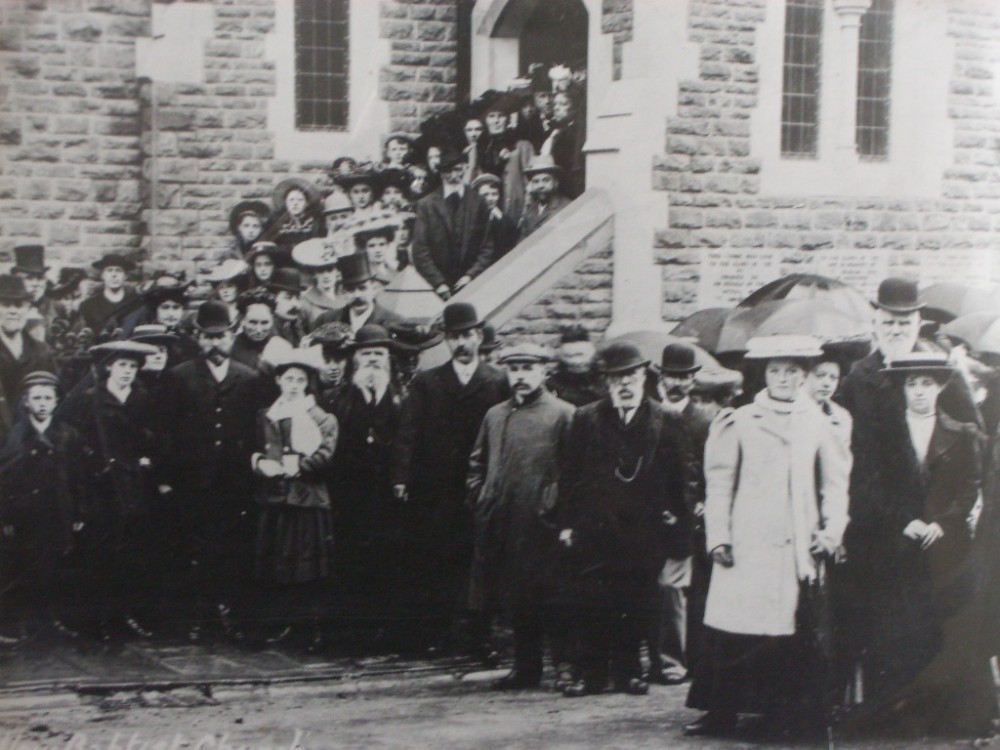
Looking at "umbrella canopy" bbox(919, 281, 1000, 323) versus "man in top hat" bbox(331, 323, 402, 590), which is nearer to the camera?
"man in top hat" bbox(331, 323, 402, 590)

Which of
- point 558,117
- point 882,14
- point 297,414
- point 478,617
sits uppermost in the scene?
point 882,14

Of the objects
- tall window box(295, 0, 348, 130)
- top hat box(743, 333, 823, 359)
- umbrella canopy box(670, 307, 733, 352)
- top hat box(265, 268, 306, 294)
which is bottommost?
top hat box(743, 333, 823, 359)

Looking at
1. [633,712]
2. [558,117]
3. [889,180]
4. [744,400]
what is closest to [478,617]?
[633,712]

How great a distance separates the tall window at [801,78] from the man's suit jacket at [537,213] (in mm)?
1202

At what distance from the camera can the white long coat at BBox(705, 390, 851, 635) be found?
18.9 feet

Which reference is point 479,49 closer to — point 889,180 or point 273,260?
point 273,260

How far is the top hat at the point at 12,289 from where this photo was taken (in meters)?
5.72

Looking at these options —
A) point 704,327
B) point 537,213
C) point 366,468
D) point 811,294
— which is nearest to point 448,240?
point 537,213

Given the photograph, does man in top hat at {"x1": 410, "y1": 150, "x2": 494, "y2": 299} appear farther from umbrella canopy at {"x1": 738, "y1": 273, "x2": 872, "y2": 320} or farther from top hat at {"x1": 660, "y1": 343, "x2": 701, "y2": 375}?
umbrella canopy at {"x1": 738, "y1": 273, "x2": 872, "y2": 320}

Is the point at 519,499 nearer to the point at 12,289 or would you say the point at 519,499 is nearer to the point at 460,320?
the point at 460,320

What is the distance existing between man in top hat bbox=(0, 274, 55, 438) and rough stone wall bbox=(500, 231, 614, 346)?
2226 millimetres

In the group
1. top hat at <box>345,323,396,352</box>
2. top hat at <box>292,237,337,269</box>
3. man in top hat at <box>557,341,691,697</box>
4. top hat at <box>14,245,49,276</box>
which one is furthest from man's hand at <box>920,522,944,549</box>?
top hat at <box>14,245,49,276</box>

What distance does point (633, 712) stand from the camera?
18.9 feet

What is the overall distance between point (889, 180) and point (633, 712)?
10.0 ft
